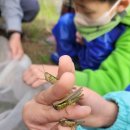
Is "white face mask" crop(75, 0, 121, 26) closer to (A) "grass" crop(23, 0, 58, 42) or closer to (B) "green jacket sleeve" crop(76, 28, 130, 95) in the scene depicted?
(B) "green jacket sleeve" crop(76, 28, 130, 95)

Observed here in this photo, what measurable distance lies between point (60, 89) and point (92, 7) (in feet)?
2.53

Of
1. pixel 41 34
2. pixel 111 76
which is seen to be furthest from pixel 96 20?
pixel 41 34

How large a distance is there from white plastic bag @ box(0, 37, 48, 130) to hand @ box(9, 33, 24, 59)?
0.02 meters

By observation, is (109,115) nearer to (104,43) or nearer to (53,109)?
(53,109)

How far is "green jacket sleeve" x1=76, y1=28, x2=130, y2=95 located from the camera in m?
1.41

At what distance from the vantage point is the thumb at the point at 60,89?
0.79 metres

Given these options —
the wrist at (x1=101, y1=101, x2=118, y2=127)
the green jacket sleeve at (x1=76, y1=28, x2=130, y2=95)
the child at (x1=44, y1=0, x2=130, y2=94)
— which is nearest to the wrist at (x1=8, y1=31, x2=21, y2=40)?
the child at (x1=44, y1=0, x2=130, y2=94)

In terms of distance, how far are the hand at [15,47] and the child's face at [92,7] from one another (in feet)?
1.09

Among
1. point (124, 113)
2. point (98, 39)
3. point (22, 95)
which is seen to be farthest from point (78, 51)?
point (124, 113)

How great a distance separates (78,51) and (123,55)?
48cm

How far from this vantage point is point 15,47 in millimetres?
1764

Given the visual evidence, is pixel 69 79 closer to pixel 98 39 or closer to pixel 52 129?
pixel 52 129

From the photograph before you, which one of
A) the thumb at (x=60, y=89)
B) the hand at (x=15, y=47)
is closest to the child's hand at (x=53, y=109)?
the thumb at (x=60, y=89)

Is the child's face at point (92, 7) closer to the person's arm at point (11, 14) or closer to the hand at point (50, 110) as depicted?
the person's arm at point (11, 14)
